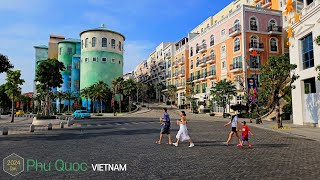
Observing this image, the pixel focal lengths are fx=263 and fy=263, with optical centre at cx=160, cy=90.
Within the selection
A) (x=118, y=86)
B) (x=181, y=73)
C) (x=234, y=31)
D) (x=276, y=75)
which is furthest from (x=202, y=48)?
(x=276, y=75)

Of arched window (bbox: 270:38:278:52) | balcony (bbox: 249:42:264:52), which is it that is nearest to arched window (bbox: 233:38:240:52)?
balcony (bbox: 249:42:264:52)

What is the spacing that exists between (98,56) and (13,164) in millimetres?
58209

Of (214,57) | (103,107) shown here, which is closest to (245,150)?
(214,57)

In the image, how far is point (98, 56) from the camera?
64.9m

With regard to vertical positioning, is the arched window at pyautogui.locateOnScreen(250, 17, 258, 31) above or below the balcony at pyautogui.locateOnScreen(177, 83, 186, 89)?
above

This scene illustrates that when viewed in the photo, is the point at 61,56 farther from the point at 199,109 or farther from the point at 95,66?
the point at 199,109

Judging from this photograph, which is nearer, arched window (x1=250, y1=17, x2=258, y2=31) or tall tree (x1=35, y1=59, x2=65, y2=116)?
tall tree (x1=35, y1=59, x2=65, y2=116)

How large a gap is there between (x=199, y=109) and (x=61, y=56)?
43.4 metres

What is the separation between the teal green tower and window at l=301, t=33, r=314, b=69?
1949 inches

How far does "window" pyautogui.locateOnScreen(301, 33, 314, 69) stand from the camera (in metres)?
22.5

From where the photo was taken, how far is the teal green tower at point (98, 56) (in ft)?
214

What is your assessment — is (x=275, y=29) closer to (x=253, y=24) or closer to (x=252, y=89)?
(x=253, y=24)

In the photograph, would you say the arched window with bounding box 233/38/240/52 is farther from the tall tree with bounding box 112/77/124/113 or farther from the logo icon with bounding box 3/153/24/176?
the logo icon with bounding box 3/153/24/176

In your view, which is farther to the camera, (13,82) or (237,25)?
(237,25)
